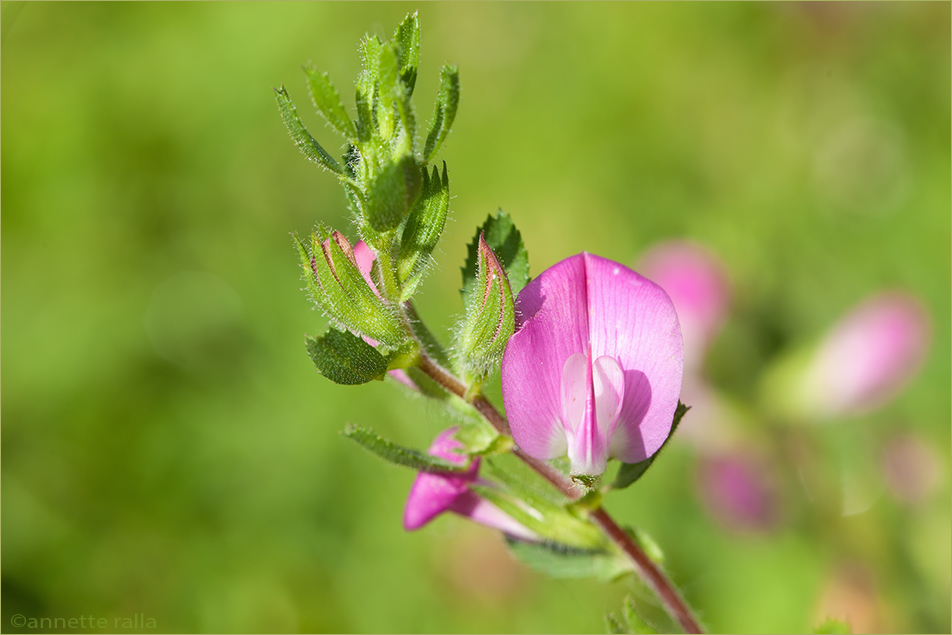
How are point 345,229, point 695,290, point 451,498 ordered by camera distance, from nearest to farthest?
1. point 451,498
2. point 345,229
3. point 695,290

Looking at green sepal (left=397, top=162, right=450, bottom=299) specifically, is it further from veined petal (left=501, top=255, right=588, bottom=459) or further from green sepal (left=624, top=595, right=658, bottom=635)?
green sepal (left=624, top=595, right=658, bottom=635)

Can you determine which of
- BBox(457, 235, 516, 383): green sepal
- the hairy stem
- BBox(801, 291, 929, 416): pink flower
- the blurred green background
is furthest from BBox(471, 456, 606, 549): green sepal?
BBox(801, 291, 929, 416): pink flower

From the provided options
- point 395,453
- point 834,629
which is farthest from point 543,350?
point 834,629

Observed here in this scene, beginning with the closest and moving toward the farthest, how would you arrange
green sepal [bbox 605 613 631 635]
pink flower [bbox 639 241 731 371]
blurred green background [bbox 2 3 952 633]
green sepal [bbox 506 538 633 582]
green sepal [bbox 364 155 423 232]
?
green sepal [bbox 364 155 423 232], green sepal [bbox 605 613 631 635], green sepal [bbox 506 538 633 582], pink flower [bbox 639 241 731 371], blurred green background [bbox 2 3 952 633]

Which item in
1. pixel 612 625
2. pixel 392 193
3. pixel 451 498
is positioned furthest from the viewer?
pixel 451 498

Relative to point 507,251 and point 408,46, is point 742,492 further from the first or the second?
point 408,46

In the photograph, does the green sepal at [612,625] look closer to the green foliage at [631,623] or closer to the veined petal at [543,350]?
the green foliage at [631,623]

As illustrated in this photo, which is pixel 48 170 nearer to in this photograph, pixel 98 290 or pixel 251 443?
pixel 98 290
